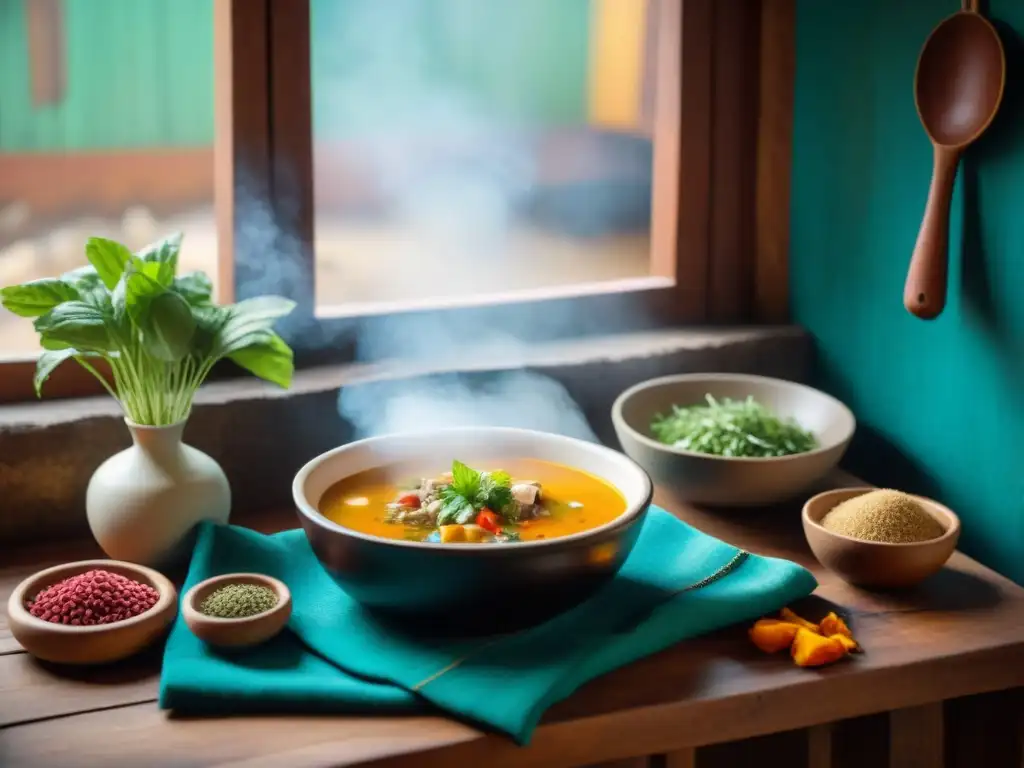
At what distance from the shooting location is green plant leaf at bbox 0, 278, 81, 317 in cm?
157

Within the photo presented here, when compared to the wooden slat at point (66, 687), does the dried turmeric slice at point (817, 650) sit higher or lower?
higher

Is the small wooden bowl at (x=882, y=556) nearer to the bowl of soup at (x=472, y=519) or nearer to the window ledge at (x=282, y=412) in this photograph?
the bowl of soup at (x=472, y=519)

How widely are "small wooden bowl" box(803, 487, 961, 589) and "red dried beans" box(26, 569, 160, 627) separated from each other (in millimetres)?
841

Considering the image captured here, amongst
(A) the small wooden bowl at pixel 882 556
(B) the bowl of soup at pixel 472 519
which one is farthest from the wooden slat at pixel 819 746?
(B) the bowl of soup at pixel 472 519

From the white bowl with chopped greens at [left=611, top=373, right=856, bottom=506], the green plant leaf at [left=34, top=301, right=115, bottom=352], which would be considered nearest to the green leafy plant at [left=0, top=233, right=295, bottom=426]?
the green plant leaf at [left=34, top=301, right=115, bottom=352]

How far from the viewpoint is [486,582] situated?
1396 millimetres

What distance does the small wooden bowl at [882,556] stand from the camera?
1.58 meters

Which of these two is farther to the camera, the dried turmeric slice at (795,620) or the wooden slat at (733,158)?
the wooden slat at (733,158)

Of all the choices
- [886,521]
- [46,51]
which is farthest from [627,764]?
[46,51]

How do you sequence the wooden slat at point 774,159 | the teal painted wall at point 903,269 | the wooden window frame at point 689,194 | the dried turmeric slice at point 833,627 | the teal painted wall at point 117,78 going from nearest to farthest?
the dried turmeric slice at point 833,627 → the teal painted wall at point 903,269 → the teal painted wall at point 117,78 → the wooden window frame at point 689,194 → the wooden slat at point 774,159

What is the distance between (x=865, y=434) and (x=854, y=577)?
495mm

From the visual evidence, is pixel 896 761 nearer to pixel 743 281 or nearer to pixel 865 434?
pixel 865 434

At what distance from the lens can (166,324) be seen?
1566 millimetres

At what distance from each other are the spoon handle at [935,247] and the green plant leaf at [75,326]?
3.57ft
